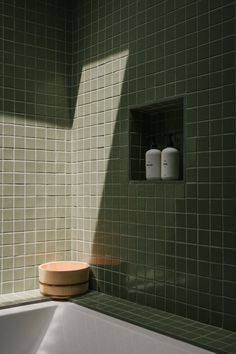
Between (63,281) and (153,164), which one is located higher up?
(153,164)

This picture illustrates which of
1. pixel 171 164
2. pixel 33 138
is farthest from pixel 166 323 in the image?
pixel 33 138

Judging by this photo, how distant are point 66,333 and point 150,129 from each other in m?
1.04

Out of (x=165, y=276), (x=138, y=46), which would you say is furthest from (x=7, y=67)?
(x=165, y=276)

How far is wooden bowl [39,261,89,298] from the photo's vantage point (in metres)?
2.15

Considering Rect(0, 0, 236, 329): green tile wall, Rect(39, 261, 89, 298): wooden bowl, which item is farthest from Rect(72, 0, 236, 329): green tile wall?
Rect(39, 261, 89, 298): wooden bowl

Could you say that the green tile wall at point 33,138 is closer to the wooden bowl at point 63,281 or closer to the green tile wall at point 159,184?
the green tile wall at point 159,184

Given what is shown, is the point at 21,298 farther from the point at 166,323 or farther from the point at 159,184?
the point at 159,184

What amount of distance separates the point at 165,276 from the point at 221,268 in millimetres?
314

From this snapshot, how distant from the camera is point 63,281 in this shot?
2146 millimetres

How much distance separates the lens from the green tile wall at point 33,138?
2.26m

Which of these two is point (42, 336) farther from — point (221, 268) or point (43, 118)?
point (43, 118)

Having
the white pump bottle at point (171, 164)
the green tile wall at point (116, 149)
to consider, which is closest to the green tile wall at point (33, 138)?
the green tile wall at point (116, 149)

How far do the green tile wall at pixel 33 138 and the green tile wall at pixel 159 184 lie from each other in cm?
8

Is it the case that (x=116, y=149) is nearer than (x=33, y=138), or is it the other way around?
(x=116, y=149)
